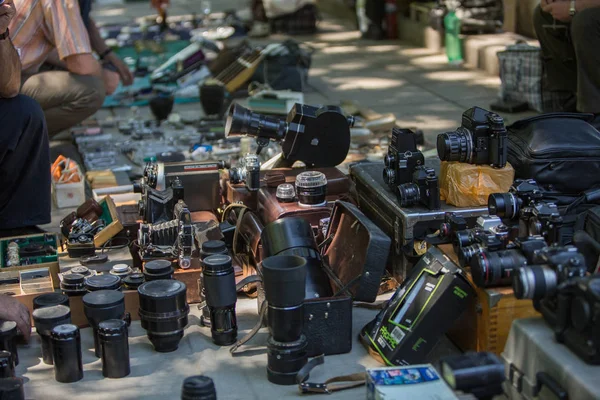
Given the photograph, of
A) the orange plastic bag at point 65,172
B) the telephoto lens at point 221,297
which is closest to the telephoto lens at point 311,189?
the telephoto lens at point 221,297

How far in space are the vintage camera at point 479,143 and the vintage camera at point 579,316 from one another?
102 cm

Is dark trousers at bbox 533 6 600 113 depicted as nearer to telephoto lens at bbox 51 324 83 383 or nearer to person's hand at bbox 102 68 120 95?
person's hand at bbox 102 68 120 95

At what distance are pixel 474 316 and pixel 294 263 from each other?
0.64 meters

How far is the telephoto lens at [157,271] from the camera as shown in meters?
3.46

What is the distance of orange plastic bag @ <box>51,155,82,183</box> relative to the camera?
16.6 feet

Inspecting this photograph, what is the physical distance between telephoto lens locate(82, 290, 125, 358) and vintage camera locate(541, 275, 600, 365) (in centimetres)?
149

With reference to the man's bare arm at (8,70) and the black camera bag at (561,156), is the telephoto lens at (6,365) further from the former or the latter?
the black camera bag at (561,156)

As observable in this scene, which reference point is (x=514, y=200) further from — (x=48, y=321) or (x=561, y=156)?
(x=48, y=321)

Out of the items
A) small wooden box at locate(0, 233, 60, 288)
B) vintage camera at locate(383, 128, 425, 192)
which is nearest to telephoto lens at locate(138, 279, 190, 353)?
small wooden box at locate(0, 233, 60, 288)

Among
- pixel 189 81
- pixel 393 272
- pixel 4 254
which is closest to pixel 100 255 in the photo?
pixel 4 254

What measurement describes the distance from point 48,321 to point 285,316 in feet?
2.80

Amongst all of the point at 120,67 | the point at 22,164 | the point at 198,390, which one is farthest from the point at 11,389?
the point at 120,67

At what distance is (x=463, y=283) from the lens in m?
3.04

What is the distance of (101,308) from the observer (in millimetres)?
3203
